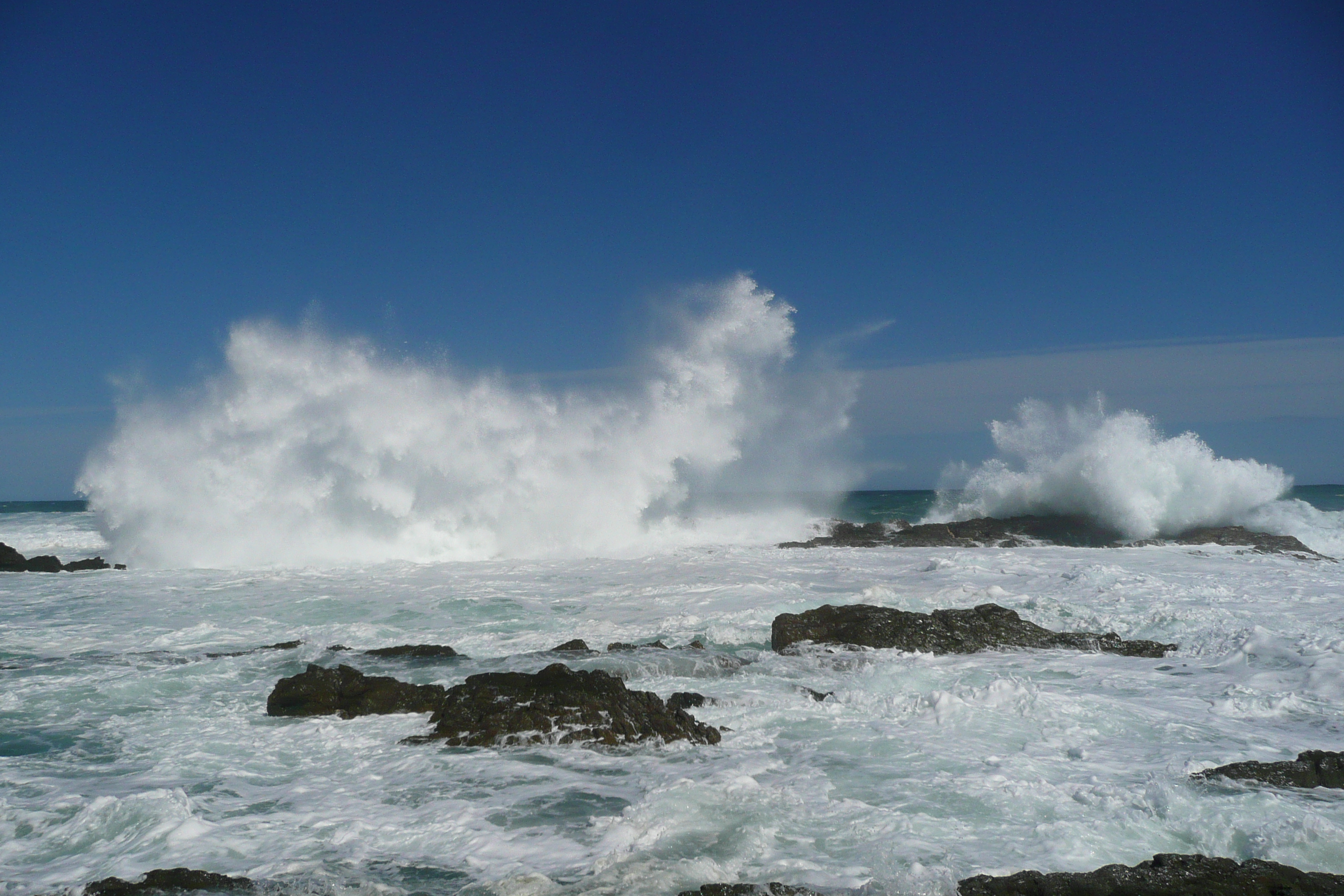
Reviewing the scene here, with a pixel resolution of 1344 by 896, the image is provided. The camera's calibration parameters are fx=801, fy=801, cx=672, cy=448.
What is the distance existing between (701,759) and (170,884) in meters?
3.17

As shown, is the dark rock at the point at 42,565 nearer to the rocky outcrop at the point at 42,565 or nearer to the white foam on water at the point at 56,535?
the rocky outcrop at the point at 42,565

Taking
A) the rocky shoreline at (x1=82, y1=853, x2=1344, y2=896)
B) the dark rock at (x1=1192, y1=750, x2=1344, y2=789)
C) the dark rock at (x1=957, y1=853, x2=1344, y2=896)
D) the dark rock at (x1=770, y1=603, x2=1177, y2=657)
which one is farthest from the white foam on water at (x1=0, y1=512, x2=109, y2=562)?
the dark rock at (x1=1192, y1=750, x2=1344, y2=789)

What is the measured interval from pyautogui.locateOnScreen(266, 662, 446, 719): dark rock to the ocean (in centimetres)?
16

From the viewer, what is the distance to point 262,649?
9.30 m

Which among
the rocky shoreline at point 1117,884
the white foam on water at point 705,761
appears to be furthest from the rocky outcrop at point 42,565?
the rocky shoreline at point 1117,884

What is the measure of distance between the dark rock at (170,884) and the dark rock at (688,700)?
11.3 ft

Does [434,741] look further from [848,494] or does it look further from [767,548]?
[848,494]

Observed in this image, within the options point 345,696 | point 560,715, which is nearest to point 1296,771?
point 560,715

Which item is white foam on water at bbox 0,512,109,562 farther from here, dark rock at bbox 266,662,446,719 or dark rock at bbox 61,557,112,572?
dark rock at bbox 266,662,446,719

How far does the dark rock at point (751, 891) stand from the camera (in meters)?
3.65

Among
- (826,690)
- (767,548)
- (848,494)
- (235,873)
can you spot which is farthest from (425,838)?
(848,494)

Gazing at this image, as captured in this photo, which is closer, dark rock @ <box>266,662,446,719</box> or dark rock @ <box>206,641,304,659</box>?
dark rock @ <box>266,662,446,719</box>

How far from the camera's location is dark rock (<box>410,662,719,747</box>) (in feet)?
19.8

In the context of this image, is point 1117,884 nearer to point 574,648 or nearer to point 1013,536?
point 574,648
